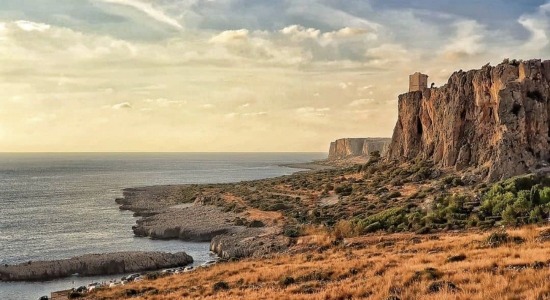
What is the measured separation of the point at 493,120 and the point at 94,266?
4731 cm

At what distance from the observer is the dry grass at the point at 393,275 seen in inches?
597

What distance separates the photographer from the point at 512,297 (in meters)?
13.1

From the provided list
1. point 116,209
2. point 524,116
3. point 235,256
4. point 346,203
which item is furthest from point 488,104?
point 116,209

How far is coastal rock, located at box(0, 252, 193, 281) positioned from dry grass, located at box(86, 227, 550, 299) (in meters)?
10.8

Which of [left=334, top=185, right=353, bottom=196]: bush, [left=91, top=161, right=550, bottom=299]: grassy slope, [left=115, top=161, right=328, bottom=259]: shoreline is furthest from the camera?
[left=334, top=185, right=353, bottom=196]: bush

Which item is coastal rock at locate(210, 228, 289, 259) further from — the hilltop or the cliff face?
the cliff face

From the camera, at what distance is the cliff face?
5203 centimetres

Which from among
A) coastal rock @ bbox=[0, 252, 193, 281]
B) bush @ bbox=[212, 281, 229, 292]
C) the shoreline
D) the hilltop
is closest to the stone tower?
the hilltop

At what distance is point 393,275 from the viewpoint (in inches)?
755

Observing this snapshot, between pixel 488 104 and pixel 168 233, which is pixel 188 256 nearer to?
pixel 168 233

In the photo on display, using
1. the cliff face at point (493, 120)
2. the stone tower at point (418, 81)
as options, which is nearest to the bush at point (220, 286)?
the cliff face at point (493, 120)

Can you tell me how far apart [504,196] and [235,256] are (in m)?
23.8

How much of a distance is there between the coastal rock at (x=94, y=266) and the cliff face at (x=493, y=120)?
34.2 meters

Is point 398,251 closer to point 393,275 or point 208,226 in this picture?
point 393,275
